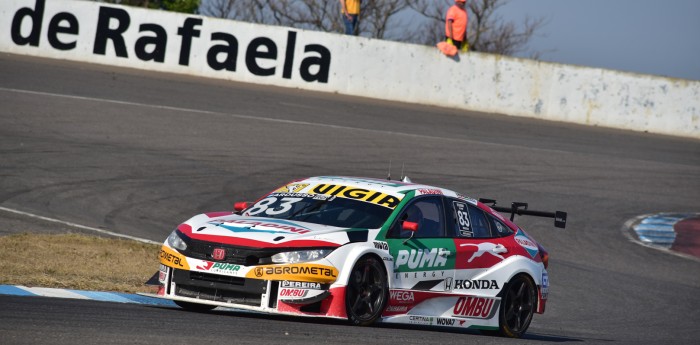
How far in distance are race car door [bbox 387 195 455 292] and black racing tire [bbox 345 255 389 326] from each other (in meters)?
0.17

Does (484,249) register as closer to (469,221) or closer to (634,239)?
(469,221)

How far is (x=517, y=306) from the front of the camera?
1073cm

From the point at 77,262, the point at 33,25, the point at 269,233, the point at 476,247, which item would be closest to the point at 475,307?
the point at 476,247

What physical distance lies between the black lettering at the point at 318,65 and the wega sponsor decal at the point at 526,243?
1734cm

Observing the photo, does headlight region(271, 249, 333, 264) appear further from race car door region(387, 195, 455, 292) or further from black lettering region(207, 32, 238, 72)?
black lettering region(207, 32, 238, 72)

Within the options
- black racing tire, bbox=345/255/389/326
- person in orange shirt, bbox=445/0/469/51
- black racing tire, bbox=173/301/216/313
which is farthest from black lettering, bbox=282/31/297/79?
black racing tire, bbox=345/255/389/326

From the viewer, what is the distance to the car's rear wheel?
10.5 metres

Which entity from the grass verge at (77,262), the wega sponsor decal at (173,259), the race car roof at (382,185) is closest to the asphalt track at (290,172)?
the wega sponsor decal at (173,259)

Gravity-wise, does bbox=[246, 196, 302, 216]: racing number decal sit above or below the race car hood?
above

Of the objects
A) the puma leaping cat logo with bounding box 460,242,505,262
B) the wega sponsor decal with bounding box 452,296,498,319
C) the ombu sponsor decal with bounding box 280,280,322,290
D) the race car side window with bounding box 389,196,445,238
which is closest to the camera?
the ombu sponsor decal with bounding box 280,280,322,290

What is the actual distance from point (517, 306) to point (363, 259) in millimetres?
2285

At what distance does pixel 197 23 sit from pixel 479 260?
18617 mm

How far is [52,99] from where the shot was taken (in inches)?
877

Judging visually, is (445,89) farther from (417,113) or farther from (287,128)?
(287,128)
